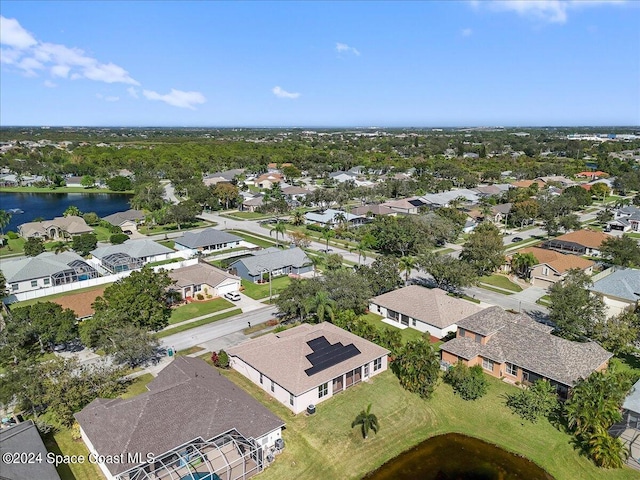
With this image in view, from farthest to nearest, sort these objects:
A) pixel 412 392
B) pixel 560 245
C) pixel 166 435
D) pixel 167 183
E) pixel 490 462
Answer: pixel 167 183, pixel 560 245, pixel 412 392, pixel 490 462, pixel 166 435

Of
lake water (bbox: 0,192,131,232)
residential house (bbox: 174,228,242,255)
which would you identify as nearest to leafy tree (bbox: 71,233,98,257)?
residential house (bbox: 174,228,242,255)

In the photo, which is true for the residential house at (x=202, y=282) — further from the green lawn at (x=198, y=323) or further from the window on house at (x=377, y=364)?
the window on house at (x=377, y=364)

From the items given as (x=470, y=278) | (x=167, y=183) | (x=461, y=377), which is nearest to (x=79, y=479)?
(x=461, y=377)

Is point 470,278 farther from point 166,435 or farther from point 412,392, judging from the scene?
point 166,435

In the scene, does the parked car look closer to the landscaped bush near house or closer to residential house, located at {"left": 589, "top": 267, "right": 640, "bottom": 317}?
the landscaped bush near house

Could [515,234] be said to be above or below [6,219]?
below
